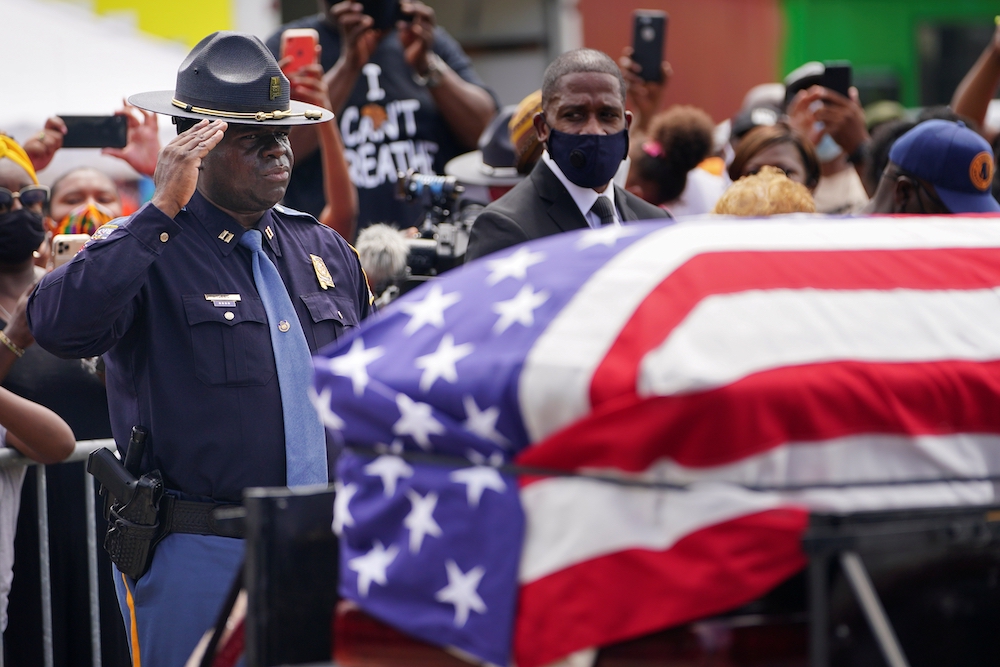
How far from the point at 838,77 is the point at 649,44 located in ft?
3.58

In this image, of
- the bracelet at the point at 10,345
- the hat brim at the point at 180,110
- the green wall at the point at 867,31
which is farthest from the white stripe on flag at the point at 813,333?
the green wall at the point at 867,31

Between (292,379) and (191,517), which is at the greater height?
(292,379)

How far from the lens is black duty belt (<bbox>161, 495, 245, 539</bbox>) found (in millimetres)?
3312

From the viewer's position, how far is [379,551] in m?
2.33

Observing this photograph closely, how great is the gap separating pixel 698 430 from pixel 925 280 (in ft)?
2.24

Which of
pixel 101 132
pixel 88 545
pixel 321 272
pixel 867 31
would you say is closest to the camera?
pixel 321 272

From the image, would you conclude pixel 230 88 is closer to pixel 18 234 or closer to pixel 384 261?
pixel 18 234

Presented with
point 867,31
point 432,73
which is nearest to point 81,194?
point 432,73

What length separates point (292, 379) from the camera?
3432 mm

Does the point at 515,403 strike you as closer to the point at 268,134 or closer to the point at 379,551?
the point at 379,551

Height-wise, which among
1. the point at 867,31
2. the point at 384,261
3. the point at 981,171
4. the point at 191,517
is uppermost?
the point at 867,31

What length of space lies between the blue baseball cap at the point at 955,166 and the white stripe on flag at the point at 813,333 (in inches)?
70.0

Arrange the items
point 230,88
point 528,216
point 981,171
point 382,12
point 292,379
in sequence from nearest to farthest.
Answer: point 292,379, point 230,88, point 528,216, point 981,171, point 382,12

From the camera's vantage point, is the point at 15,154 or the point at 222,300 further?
the point at 15,154
